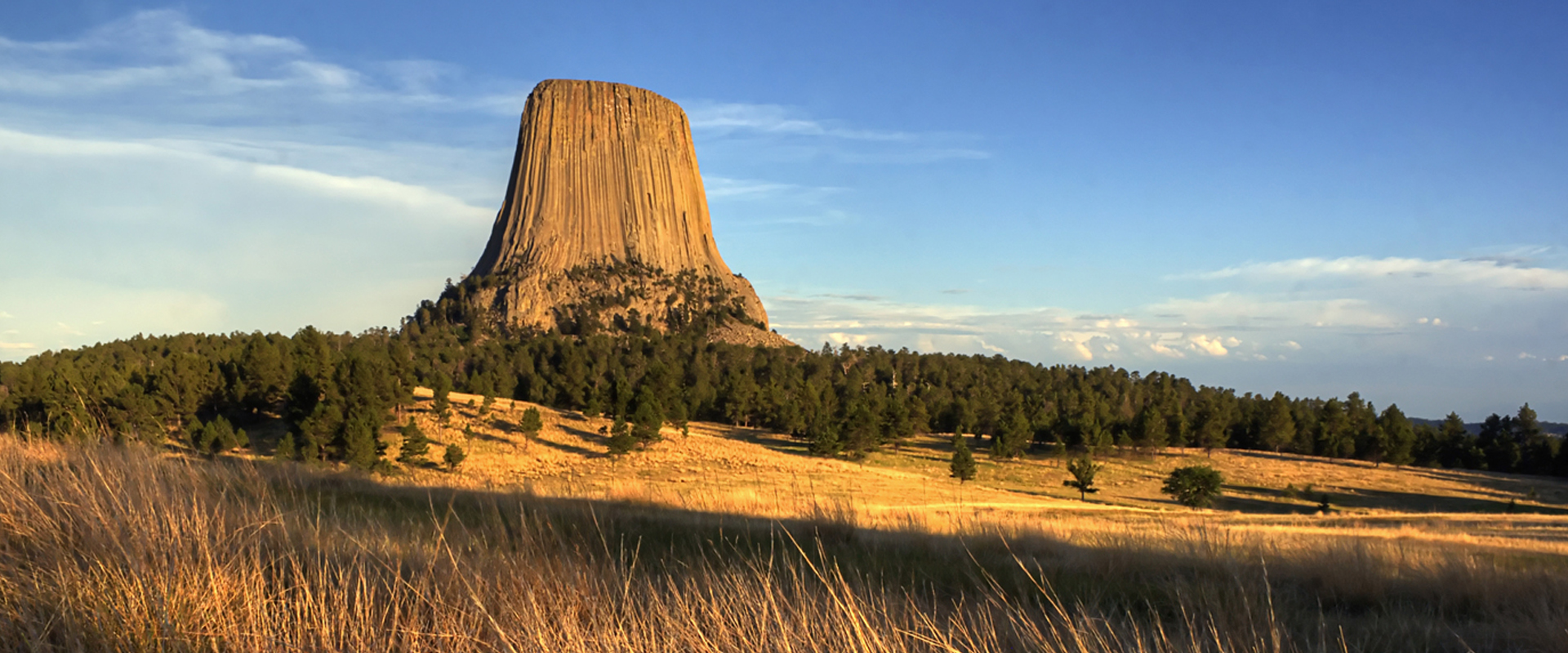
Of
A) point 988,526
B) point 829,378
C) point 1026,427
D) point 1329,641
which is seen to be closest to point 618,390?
point 1026,427

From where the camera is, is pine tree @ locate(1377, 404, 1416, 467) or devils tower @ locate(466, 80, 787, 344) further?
devils tower @ locate(466, 80, 787, 344)

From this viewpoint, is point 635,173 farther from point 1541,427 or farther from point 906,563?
point 906,563

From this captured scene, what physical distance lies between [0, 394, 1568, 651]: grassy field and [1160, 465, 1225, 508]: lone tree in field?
136 ft

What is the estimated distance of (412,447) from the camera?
140ft

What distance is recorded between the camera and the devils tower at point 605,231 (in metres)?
134

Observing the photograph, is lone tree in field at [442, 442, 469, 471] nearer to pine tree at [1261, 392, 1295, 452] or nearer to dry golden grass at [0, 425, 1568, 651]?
dry golden grass at [0, 425, 1568, 651]

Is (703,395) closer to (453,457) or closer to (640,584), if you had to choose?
(453,457)

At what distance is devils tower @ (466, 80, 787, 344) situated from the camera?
438 ft

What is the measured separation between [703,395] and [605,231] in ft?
244

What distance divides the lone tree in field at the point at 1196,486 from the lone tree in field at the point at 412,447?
41.3m

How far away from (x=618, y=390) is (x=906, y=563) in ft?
177

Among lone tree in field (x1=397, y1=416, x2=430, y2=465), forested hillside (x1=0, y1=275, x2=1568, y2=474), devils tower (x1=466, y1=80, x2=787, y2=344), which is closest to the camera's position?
lone tree in field (x1=397, y1=416, x2=430, y2=465)

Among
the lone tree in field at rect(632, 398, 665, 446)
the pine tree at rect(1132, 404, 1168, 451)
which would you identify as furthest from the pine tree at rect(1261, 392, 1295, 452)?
the lone tree in field at rect(632, 398, 665, 446)

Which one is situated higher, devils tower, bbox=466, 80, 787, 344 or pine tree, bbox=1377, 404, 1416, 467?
devils tower, bbox=466, 80, 787, 344
